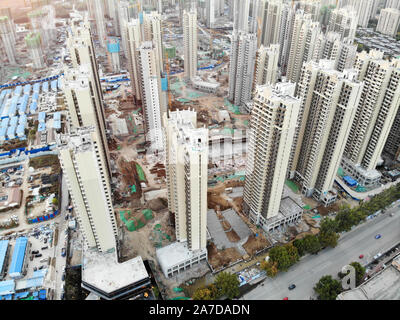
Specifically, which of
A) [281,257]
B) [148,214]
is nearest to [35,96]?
[148,214]

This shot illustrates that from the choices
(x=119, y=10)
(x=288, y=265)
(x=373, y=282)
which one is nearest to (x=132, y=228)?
(x=288, y=265)

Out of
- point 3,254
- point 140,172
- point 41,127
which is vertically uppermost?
point 41,127

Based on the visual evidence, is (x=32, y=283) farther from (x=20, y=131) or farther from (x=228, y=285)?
(x=20, y=131)

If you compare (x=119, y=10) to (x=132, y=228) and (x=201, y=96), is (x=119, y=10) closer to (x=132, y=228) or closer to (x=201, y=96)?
(x=201, y=96)

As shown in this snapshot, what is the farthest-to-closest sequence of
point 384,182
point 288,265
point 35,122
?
point 35,122 → point 384,182 → point 288,265

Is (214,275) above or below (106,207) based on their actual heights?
below
